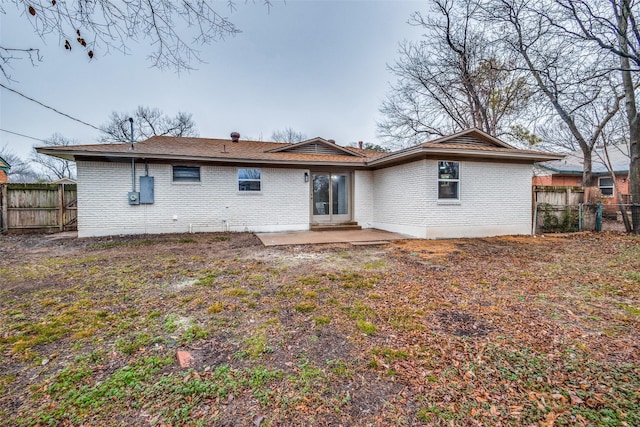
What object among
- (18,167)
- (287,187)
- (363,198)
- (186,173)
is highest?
(18,167)

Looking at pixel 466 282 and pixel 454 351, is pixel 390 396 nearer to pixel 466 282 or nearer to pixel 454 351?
pixel 454 351

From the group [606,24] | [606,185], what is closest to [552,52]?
[606,24]

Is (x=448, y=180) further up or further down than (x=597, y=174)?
further down

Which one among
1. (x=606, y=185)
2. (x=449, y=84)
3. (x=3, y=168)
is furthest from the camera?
(x=3, y=168)

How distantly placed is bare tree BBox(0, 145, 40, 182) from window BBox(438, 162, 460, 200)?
39.6m

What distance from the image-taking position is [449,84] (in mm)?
14680

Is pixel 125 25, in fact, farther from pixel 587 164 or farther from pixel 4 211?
pixel 587 164

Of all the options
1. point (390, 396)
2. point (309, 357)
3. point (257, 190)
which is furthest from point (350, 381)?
point (257, 190)

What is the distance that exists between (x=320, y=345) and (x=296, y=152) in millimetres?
9319

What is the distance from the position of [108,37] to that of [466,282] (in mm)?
5434

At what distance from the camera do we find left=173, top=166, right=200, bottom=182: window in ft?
31.0

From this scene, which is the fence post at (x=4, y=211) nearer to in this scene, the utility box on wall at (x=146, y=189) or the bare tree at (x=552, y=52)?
the utility box on wall at (x=146, y=189)

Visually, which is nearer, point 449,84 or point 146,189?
point 146,189

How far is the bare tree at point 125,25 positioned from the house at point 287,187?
6.22 meters
